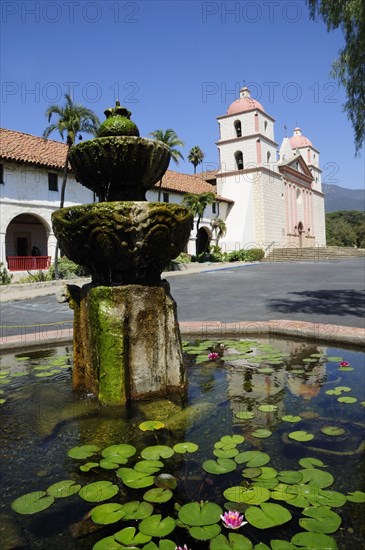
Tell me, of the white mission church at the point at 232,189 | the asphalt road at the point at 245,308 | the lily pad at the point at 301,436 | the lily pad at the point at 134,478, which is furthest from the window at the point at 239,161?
the lily pad at the point at 134,478

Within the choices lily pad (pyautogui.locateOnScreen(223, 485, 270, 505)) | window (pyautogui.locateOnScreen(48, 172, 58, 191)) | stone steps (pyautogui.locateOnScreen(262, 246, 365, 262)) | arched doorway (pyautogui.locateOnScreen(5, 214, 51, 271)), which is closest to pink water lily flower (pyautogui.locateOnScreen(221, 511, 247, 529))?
lily pad (pyautogui.locateOnScreen(223, 485, 270, 505))

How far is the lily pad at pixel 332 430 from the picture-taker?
2.38 metres

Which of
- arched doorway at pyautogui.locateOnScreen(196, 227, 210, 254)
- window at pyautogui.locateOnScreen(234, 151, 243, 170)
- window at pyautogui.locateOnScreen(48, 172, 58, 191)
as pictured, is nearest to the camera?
window at pyautogui.locateOnScreen(48, 172, 58, 191)

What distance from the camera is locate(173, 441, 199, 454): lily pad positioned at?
86.5 inches

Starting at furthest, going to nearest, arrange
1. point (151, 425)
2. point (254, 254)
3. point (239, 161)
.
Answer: point (239, 161), point (254, 254), point (151, 425)

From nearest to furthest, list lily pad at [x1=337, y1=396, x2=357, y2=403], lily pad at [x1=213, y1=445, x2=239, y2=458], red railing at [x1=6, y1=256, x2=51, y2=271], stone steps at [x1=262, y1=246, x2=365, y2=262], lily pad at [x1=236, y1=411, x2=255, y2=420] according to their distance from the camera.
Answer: lily pad at [x1=213, y1=445, x2=239, y2=458] < lily pad at [x1=236, y1=411, x2=255, y2=420] < lily pad at [x1=337, y1=396, x2=357, y2=403] < red railing at [x1=6, y1=256, x2=51, y2=271] < stone steps at [x1=262, y1=246, x2=365, y2=262]

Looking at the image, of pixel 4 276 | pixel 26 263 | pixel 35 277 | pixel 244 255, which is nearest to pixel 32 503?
pixel 4 276

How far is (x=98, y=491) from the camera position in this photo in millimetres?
1814

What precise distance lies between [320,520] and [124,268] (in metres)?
2.04

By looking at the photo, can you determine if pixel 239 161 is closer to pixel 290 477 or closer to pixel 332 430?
pixel 332 430

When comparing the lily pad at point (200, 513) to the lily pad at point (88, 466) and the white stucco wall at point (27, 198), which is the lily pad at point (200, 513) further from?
the white stucco wall at point (27, 198)

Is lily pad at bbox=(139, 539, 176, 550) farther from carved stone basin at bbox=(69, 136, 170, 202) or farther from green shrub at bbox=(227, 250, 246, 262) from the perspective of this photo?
green shrub at bbox=(227, 250, 246, 262)

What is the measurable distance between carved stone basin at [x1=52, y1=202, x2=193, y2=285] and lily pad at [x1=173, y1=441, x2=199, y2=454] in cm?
128

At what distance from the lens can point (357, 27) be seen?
782cm
